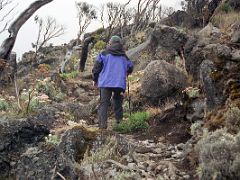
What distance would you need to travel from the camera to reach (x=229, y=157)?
5660mm

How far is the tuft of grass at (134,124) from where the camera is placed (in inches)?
393

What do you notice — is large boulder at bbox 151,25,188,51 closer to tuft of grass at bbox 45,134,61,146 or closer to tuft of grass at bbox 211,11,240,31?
tuft of grass at bbox 211,11,240,31

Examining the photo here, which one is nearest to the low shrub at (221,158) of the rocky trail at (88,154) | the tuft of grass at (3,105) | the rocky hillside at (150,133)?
the rocky hillside at (150,133)

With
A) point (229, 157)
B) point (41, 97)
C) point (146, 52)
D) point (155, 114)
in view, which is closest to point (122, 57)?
point (155, 114)

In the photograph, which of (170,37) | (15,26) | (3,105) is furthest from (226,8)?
(3,105)

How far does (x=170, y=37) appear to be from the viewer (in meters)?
16.6

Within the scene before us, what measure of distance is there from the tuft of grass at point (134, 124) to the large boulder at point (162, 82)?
1.65 m

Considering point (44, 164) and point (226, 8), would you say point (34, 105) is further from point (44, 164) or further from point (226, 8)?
point (226, 8)

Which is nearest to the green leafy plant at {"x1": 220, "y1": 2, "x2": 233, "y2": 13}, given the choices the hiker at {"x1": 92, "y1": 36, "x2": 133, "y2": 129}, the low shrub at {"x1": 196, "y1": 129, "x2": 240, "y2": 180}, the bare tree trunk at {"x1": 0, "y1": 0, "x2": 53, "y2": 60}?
the bare tree trunk at {"x1": 0, "y1": 0, "x2": 53, "y2": 60}

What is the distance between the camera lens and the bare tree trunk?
38.9 ft

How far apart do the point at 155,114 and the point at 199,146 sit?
4.23 m

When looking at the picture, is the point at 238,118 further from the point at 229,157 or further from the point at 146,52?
the point at 146,52

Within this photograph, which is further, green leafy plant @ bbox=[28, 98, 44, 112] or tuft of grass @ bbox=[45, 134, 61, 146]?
green leafy plant @ bbox=[28, 98, 44, 112]

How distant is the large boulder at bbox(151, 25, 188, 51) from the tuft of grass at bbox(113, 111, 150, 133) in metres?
6.29
